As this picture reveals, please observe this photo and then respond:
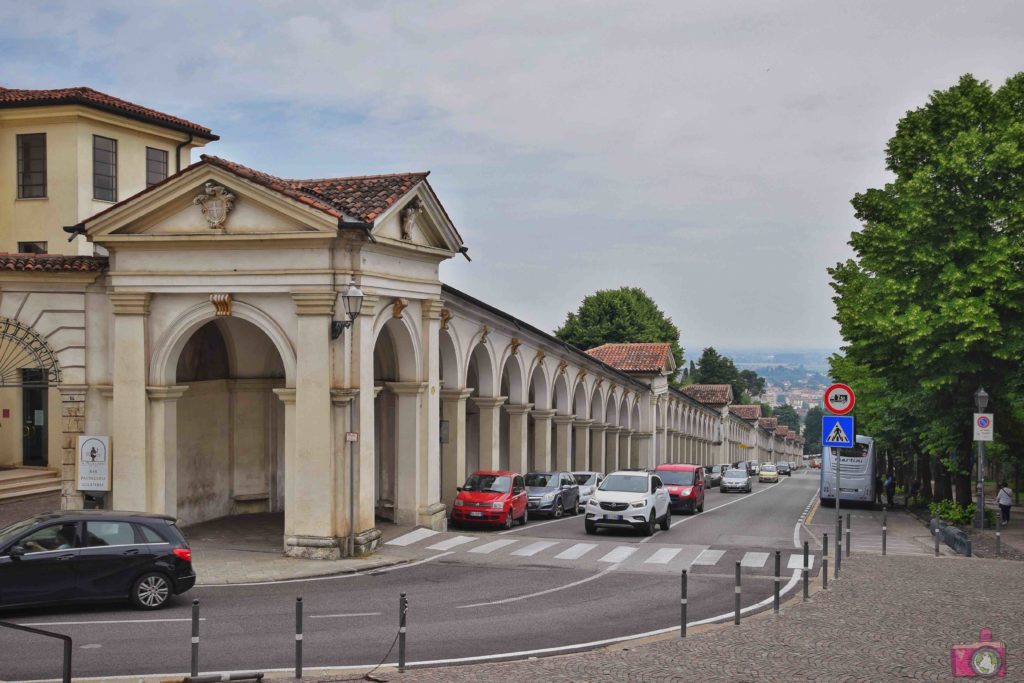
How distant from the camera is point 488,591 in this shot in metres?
18.0

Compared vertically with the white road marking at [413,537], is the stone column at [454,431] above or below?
above

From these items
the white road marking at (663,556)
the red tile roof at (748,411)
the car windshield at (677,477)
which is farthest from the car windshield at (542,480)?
the red tile roof at (748,411)

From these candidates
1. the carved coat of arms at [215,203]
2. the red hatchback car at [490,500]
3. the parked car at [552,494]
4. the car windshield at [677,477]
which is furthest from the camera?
the car windshield at [677,477]

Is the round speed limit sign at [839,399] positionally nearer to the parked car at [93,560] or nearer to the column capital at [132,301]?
the parked car at [93,560]

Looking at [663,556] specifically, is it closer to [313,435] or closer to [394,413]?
[313,435]

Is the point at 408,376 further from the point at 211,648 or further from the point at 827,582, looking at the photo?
the point at 211,648

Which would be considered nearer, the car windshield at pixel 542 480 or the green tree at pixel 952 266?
the green tree at pixel 952 266

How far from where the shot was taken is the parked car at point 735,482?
183ft

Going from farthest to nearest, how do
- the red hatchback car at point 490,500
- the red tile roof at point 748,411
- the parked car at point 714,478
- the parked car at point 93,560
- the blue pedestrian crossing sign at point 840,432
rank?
the red tile roof at point 748,411
the parked car at point 714,478
the red hatchback car at point 490,500
the blue pedestrian crossing sign at point 840,432
the parked car at point 93,560

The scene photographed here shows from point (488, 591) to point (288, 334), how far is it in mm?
7342

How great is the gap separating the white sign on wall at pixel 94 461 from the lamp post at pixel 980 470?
21246mm

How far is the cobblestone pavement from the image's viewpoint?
39.0 ft

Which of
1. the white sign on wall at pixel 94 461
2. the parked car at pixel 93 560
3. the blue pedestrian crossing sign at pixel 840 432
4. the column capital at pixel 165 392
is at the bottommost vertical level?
the parked car at pixel 93 560

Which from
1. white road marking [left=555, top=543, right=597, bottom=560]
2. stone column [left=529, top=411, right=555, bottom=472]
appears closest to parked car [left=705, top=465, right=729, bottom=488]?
stone column [left=529, top=411, right=555, bottom=472]
